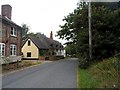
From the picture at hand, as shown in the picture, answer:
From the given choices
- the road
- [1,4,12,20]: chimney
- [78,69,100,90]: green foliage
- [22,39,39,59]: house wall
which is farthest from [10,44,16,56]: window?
[22,39,39,59]: house wall

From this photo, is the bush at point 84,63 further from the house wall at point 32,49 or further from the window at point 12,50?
the house wall at point 32,49

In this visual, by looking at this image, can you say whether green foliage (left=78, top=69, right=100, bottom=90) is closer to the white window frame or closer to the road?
the road

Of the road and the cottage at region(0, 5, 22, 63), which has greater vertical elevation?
the cottage at region(0, 5, 22, 63)

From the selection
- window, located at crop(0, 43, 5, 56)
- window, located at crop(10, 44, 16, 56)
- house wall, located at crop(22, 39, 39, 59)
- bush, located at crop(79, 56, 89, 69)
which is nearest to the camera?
bush, located at crop(79, 56, 89, 69)

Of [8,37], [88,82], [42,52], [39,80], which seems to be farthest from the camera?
[42,52]

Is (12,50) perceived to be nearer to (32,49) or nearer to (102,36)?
(102,36)

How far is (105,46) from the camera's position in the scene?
A: 930 inches

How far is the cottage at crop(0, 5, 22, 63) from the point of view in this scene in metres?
29.2

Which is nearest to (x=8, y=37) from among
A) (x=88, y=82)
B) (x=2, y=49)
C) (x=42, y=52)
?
(x=2, y=49)

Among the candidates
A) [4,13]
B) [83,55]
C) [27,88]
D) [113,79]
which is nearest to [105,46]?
[83,55]

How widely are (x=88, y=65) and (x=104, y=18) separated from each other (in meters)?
5.66

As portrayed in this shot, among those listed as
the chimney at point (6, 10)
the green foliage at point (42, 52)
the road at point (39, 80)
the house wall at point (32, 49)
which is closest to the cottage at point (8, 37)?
the chimney at point (6, 10)

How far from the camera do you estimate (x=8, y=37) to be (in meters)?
30.9

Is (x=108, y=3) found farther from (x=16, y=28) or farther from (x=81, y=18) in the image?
(x=16, y=28)
